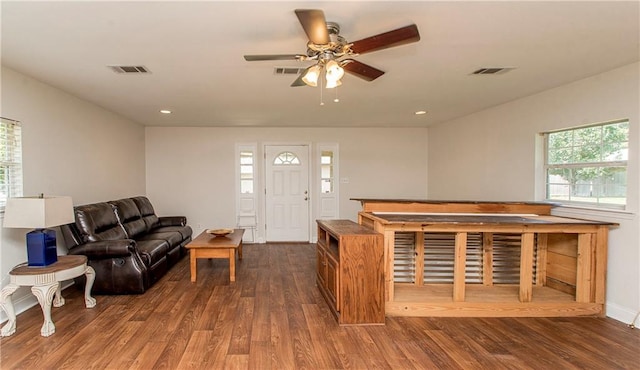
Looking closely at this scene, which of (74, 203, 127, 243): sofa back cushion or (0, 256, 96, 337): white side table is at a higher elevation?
(74, 203, 127, 243): sofa back cushion

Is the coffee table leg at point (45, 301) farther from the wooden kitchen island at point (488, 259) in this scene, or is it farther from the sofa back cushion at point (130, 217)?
the wooden kitchen island at point (488, 259)

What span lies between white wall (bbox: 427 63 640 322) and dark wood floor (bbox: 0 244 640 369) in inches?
24.4

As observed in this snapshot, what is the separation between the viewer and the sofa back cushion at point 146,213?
5.03 metres

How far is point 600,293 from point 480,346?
154 cm

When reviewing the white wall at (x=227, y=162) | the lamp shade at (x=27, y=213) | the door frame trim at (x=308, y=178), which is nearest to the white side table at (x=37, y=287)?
the lamp shade at (x=27, y=213)

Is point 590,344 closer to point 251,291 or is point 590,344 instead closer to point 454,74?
point 454,74

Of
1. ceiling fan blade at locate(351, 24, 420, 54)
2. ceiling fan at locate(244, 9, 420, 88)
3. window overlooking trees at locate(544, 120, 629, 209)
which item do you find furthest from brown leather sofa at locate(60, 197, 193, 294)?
window overlooking trees at locate(544, 120, 629, 209)

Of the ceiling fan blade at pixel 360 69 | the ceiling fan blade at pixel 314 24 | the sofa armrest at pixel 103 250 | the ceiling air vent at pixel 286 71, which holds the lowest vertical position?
the sofa armrest at pixel 103 250

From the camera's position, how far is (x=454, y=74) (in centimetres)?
313

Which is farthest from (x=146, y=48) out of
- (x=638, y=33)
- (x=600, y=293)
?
(x=600, y=293)

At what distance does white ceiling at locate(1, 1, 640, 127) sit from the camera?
6.31ft

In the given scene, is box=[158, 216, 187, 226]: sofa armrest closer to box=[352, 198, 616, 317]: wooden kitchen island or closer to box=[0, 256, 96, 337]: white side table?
box=[0, 256, 96, 337]: white side table

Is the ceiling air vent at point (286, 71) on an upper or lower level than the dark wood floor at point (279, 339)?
upper


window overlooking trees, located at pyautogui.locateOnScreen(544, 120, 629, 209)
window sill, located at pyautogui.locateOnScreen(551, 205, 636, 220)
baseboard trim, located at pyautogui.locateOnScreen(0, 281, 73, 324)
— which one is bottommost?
baseboard trim, located at pyautogui.locateOnScreen(0, 281, 73, 324)
